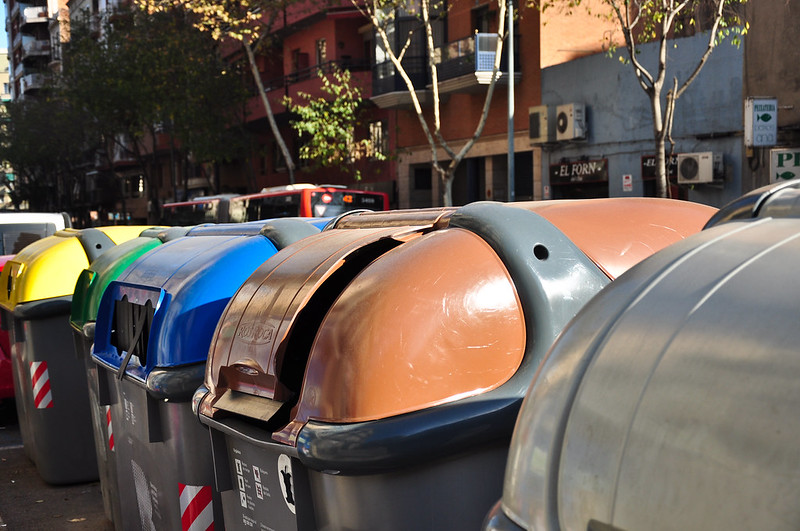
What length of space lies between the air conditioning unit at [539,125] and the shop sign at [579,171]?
2.55ft

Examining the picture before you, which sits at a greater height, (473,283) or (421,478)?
(473,283)

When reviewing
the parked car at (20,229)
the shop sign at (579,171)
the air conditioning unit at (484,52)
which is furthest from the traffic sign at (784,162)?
the parked car at (20,229)

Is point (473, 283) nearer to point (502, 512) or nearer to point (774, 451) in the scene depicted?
point (502, 512)

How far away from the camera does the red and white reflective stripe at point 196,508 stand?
3.50 metres

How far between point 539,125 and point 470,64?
9.10ft

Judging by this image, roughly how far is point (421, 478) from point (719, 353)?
1297mm

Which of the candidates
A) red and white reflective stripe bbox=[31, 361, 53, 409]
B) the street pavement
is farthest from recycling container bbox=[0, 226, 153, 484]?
the street pavement

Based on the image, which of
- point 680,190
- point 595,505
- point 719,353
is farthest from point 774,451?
point 680,190

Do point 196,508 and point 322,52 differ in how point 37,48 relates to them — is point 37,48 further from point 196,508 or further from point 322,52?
point 196,508

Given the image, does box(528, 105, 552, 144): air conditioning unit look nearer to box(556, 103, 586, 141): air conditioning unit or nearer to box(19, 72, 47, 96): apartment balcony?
box(556, 103, 586, 141): air conditioning unit

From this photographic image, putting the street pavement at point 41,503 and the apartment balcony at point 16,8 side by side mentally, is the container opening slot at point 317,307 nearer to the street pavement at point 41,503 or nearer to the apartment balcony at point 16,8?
the street pavement at point 41,503

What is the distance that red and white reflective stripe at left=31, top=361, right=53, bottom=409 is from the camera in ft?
19.6

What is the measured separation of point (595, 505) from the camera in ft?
4.43

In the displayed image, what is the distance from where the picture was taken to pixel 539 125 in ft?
79.3
